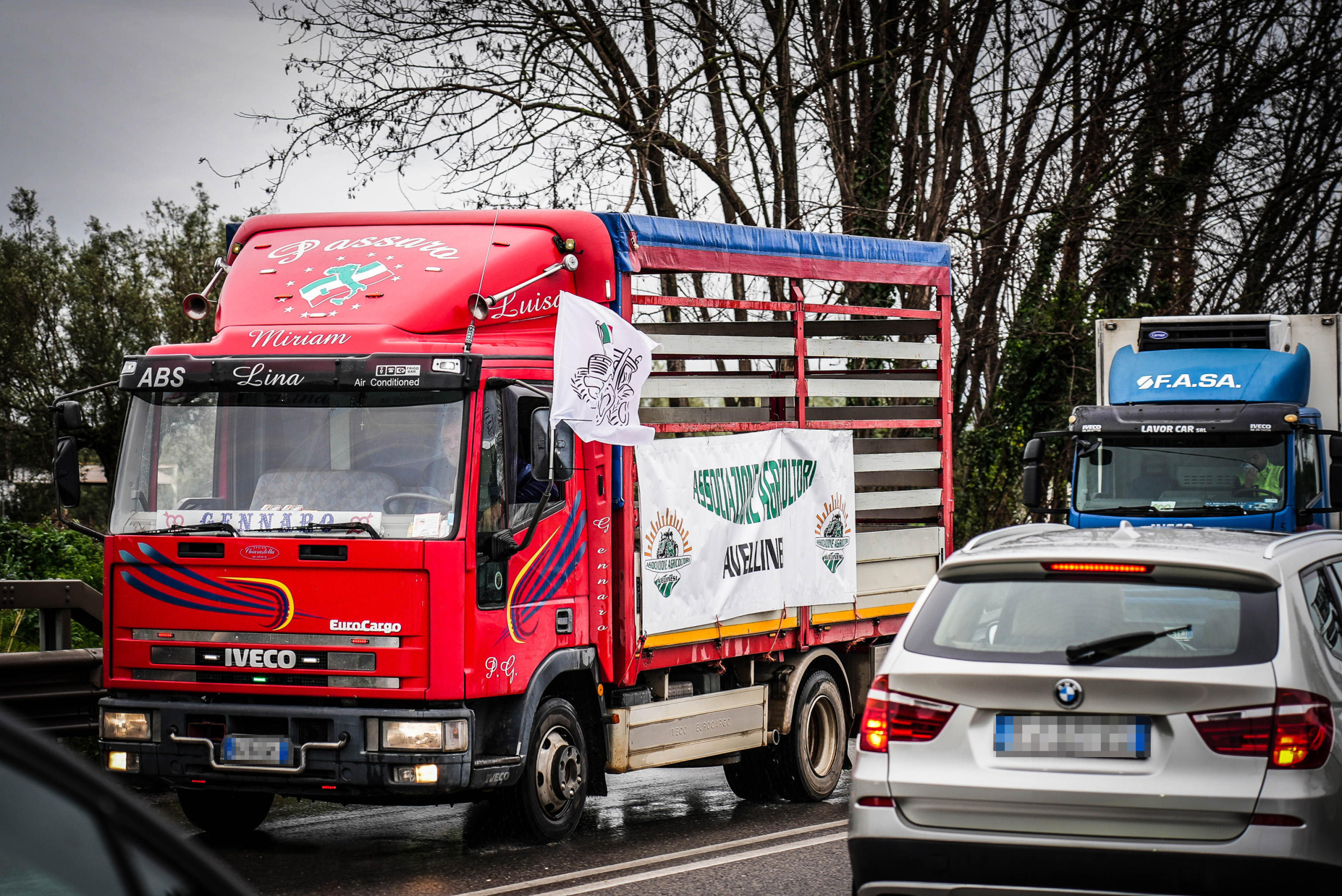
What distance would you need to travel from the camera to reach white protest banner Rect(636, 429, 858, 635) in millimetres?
8922

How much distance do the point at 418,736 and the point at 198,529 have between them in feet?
5.10

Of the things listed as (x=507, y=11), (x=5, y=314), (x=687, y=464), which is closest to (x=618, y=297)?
(x=687, y=464)

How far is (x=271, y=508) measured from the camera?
25.3ft

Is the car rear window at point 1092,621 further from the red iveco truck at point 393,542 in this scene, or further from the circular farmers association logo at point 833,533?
the circular farmers association logo at point 833,533

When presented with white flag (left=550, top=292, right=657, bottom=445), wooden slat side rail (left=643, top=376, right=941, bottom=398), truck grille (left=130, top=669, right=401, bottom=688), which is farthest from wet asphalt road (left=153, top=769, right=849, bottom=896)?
wooden slat side rail (left=643, top=376, right=941, bottom=398)

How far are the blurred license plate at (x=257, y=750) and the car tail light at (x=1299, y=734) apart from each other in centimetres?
462

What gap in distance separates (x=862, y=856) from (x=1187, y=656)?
124 cm

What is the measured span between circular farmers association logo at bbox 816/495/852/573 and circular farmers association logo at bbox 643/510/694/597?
1.50m

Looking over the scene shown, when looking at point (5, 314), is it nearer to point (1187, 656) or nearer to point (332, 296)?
point (332, 296)

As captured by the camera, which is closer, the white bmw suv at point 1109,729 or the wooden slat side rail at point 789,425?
the white bmw suv at point 1109,729

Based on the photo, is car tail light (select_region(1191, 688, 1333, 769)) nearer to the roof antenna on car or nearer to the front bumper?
the roof antenna on car

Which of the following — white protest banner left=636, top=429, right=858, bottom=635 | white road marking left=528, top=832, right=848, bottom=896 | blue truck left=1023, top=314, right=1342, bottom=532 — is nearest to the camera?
white road marking left=528, top=832, right=848, bottom=896

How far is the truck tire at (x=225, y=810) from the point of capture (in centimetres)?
847

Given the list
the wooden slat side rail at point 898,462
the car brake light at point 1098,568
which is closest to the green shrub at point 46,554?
the wooden slat side rail at point 898,462
